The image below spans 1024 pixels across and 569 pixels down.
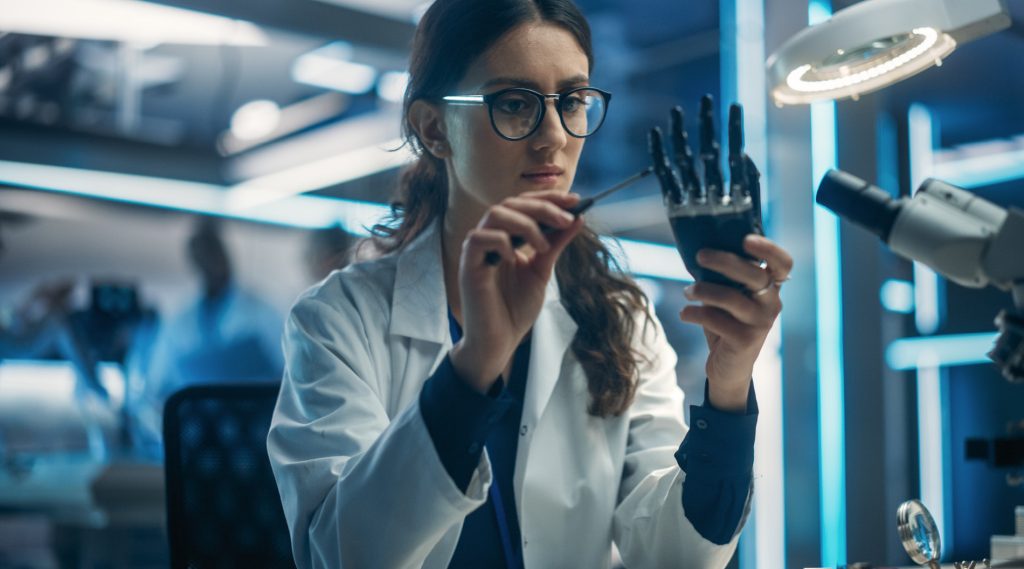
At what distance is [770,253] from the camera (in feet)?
2.43

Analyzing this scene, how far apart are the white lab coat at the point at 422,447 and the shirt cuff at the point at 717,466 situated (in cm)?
3

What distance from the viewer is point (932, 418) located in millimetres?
2801

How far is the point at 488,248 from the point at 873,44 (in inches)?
18.9

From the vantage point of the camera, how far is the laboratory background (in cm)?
124

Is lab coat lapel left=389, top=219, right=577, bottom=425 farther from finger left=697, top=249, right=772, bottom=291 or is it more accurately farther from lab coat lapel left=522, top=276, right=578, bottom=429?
finger left=697, top=249, right=772, bottom=291

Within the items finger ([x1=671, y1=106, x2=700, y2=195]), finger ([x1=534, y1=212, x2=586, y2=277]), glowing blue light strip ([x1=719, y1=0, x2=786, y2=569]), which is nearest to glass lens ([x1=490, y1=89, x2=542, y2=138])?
finger ([x1=534, y1=212, x2=586, y2=277])

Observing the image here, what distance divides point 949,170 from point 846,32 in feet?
→ 7.88

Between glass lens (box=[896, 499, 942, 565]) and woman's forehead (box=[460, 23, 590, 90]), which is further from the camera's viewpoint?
woman's forehead (box=[460, 23, 590, 90])

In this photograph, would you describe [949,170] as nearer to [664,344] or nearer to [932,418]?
[932,418]

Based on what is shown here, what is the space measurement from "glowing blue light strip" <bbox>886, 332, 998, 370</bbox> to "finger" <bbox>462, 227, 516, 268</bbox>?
223cm

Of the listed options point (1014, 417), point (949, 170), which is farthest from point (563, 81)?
point (949, 170)

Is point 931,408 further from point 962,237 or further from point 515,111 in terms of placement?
point 962,237

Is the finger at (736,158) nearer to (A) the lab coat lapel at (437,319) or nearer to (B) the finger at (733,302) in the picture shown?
(B) the finger at (733,302)

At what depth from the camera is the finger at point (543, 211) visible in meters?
0.80
